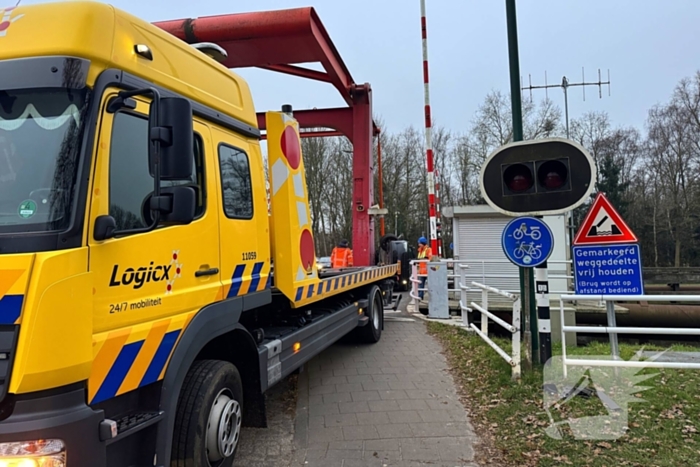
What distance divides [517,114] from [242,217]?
3451 millimetres

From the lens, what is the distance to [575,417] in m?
4.35

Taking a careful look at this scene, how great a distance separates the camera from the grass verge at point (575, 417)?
12.2 ft

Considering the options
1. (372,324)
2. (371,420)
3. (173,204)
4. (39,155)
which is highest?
(39,155)

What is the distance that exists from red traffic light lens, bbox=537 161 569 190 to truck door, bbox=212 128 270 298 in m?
2.83

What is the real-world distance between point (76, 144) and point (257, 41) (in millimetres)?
5089

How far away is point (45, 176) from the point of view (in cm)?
230

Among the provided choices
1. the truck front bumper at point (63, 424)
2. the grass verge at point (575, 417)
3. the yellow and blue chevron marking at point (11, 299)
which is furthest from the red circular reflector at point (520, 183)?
the yellow and blue chevron marking at point (11, 299)

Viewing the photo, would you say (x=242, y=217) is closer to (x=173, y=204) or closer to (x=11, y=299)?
(x=173, y=204)

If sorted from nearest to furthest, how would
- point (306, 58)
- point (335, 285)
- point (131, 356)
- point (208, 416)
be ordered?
point (131, 356) → point (208, 416) → point (335, 285) → point (306, 58)

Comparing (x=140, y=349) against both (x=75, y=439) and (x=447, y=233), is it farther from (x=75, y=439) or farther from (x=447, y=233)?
(x=447, y=233)

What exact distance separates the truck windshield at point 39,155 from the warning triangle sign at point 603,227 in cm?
445

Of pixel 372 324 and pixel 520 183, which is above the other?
pixel 520 183

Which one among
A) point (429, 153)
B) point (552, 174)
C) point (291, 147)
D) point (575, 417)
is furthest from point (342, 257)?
point (575, 417)

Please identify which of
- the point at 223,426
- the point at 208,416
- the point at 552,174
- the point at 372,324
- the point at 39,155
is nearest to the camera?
the point at 39,155
